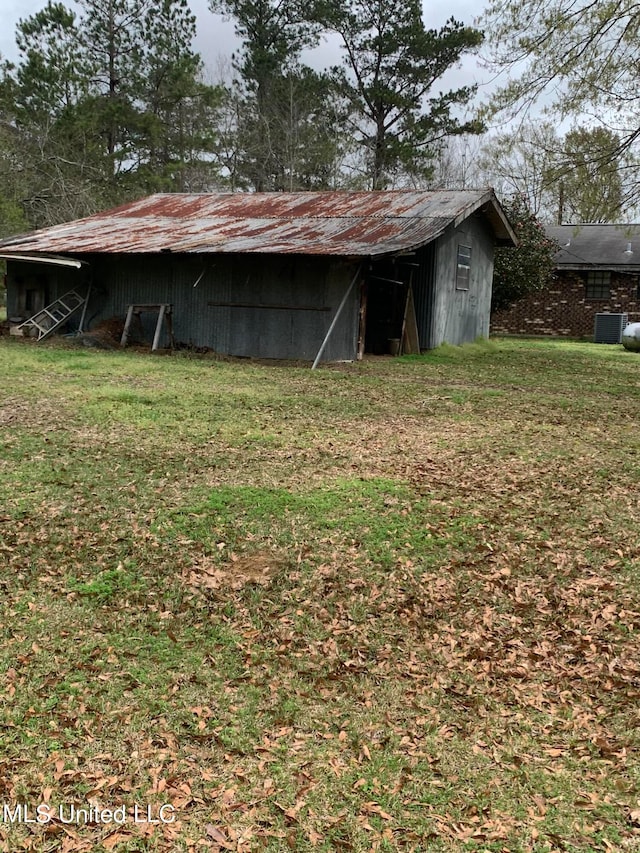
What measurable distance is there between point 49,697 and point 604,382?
11.7 meters

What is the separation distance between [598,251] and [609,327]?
3880mm

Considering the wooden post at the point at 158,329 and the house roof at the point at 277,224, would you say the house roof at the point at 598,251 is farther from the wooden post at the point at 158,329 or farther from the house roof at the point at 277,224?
the wooden post at the point at 158,329

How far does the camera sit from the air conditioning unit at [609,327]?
25.0 metres

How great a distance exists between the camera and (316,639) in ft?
13.0

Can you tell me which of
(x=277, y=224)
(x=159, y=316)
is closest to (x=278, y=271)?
(x=277, y=224)

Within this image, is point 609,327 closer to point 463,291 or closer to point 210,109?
point 463,291

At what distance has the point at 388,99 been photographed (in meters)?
29.2

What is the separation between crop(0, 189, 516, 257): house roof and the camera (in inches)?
571

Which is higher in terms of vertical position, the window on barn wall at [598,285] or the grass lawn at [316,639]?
the window on barn wall at [598,285]

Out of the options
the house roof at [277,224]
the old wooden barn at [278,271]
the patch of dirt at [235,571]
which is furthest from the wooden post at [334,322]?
the patch of dirt at [235,571]

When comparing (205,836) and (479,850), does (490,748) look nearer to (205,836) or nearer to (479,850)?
(479,850)

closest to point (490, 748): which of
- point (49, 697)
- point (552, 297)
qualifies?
point (49, 697)

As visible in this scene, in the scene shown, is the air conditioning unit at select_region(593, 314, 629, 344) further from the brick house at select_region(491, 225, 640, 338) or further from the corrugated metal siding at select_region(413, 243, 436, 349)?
the corrugated metal siding at select_region(413, 243, 436, 349)

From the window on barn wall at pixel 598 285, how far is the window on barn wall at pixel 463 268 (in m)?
10.3
